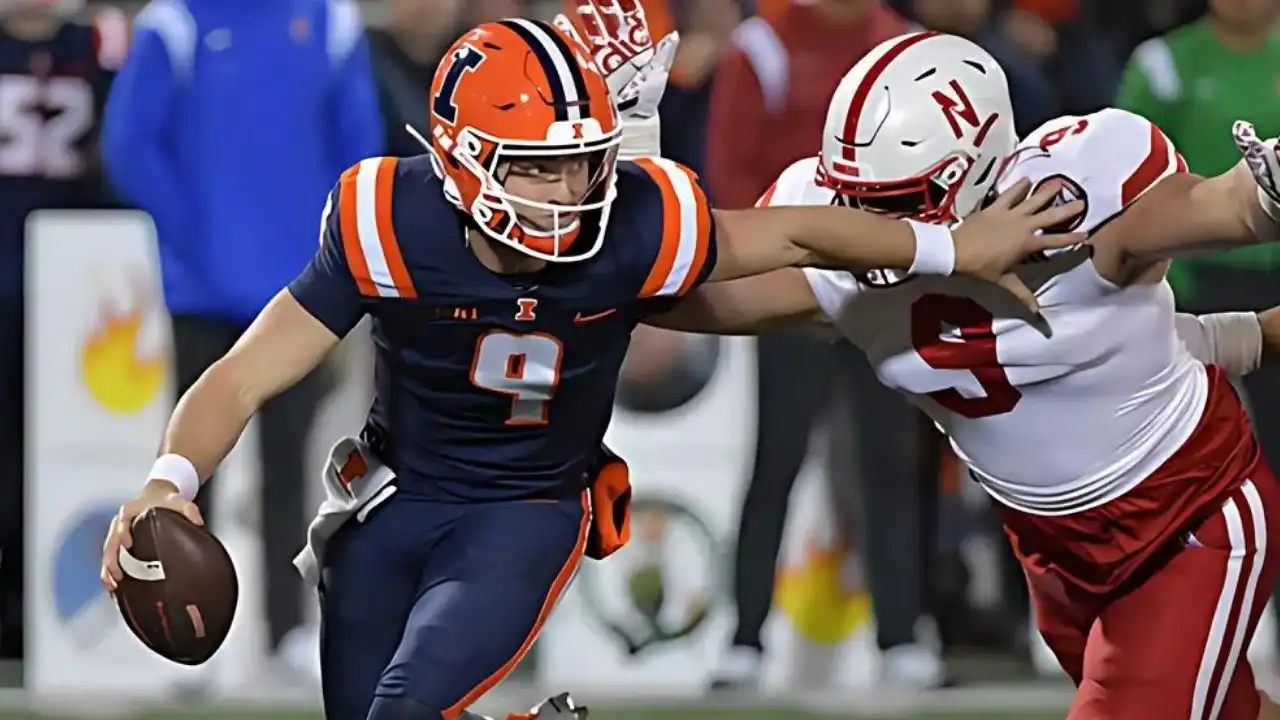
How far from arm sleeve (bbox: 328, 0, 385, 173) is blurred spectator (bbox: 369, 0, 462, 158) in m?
0.11

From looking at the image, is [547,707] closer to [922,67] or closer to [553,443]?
[553,443]

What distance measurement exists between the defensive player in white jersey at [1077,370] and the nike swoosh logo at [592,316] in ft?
0.58

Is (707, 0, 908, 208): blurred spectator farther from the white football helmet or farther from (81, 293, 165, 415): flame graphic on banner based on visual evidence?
the white football helmet

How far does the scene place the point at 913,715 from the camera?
4.73 metres

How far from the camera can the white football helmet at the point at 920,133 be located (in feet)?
10.2

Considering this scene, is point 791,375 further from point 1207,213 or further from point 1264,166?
point 1264,166

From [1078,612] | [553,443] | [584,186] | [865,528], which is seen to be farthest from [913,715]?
[584,186]

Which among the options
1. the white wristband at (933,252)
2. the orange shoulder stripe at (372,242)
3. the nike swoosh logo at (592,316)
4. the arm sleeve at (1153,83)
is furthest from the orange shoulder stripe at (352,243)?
the arm sleeve at (1153,83)

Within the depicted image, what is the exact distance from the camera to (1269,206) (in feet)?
9.32

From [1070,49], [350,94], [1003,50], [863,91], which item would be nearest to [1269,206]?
[863,91]

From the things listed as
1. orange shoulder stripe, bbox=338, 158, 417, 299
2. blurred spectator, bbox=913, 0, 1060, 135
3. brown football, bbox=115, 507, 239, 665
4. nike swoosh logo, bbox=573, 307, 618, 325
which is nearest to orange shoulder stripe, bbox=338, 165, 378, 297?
orange shoulder stripe, bbox=338, 158, 417, 299

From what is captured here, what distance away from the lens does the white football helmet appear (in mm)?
3102

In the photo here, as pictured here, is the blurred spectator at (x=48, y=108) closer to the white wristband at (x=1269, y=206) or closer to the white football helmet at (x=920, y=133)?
the white football helmet at (x=920, y=133)

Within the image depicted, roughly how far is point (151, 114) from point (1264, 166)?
8.91 ft
